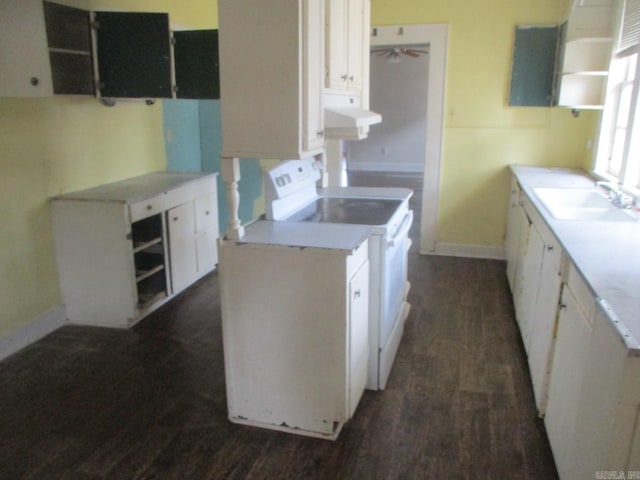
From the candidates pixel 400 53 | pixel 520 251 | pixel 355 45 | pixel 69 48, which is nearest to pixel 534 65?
pixel 520 251

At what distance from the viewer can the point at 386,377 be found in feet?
9.41

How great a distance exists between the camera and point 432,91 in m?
4.93

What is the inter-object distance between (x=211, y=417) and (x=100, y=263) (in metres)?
1.46

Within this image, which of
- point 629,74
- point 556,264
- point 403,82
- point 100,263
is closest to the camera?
point 556,264

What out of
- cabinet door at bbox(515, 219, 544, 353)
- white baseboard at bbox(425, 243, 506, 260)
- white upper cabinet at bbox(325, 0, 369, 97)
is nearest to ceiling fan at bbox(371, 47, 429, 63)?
white baseboard at bbox(425, 243, 506, 260)

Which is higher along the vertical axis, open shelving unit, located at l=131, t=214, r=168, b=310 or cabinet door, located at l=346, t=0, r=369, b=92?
cabinet door, located at l=346, t=0, r=369, b=92

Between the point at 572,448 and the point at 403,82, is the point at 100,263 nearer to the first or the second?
the point at 572,448

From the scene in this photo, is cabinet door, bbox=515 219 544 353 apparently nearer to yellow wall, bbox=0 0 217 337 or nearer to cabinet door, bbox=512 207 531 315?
cabinet door, bbox=512 207 531 315

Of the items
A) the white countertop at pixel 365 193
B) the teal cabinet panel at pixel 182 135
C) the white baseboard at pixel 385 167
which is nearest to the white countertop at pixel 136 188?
the teal cabinet panel at pixel 182 135

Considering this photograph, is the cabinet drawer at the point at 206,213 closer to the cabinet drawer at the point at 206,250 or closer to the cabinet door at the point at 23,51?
the cabinet drawer at the point at 206,250

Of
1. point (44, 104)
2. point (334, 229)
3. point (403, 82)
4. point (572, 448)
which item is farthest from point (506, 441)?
Result: point (403, 82)

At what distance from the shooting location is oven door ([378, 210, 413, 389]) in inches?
106

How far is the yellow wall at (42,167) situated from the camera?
3.11 m

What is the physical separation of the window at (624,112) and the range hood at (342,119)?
1.59 m
